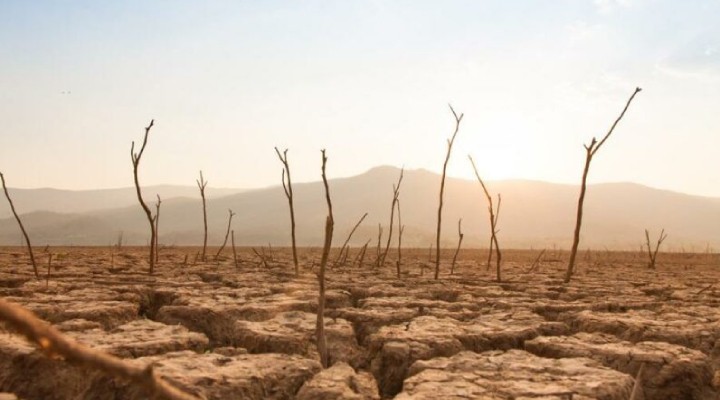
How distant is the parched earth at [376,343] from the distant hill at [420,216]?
51.4m

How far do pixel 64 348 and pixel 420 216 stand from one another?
8435 cm

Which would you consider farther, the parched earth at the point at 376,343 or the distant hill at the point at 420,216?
A: the distant hill at the point at 420,216

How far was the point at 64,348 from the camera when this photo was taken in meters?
0.85

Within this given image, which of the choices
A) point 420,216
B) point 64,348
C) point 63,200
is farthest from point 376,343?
point 63,200

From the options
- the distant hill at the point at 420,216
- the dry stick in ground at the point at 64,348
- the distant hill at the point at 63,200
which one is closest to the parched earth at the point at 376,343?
the dry stick in ground at the point at 64,348

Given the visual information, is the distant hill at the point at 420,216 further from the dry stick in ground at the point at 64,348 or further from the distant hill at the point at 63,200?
the distant hill at the point at 63,200

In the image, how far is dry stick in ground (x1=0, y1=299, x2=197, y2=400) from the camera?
789 mm

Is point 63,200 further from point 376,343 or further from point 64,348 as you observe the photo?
point 64,348

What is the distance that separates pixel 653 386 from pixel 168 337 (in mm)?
2548

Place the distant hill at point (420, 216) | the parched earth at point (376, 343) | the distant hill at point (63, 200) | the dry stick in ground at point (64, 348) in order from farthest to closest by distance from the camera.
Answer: the distant hill at point (63, 200)
the distant hill at point (420, 216)
the parched earth at point (376, 343)
the dry stick in ground at point (64, 348)

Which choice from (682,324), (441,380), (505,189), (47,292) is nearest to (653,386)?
(441,380)

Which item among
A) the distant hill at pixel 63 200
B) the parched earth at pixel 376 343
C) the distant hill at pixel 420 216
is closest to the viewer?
the parched earth at pixel 376 343

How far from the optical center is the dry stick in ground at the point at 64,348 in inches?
31.0

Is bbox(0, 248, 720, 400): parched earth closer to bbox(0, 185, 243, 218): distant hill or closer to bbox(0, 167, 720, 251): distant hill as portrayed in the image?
bbox(0, 167, 720, 251): distant hill
